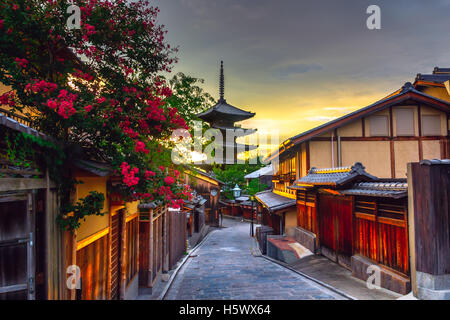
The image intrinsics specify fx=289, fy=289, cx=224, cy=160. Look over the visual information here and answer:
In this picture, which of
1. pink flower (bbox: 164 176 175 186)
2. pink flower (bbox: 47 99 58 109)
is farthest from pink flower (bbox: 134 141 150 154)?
pink flower (bbox: 47 99 58 109)

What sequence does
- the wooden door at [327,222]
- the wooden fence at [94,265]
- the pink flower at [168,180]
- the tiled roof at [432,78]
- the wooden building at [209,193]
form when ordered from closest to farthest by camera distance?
the wooden fence at [94,265] → the pink flower at [168,180] → the wooden door at [327,222] → the tiled roof at [432,78] → the wooden building at [209,193]

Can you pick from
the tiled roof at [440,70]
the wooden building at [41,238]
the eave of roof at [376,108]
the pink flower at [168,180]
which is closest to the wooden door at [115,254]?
the wooden building at [41,238]

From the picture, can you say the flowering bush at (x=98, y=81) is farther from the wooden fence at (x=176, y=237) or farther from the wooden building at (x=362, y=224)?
the wooden fence at (x=176, y=237)

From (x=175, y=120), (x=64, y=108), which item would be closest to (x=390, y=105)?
(x=175, y=120)

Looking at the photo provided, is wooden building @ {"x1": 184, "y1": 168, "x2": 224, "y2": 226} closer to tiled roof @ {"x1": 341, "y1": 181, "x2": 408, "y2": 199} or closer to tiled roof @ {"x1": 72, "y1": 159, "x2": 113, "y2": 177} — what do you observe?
tiled roof @ {"x1": 341, "y1": 181, "x2": 408, "y2": 199}

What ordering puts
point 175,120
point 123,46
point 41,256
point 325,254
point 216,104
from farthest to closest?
point 216,104 < point 325,254 < point 175,120 < point 123,46 < point 41,256

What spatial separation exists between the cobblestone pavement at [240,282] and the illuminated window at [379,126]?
31.9ft

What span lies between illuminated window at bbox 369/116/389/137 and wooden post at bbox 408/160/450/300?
10.4 metres

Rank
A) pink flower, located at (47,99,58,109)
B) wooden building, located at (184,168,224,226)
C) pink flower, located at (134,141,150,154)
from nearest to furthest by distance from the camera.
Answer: pink flower, located at (47,99,58,109) → pink flower, located at (134,141,150,154) → wooden building, located at (184,168,224,226)

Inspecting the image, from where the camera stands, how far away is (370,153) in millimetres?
16875

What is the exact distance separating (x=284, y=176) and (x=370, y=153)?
7410mm

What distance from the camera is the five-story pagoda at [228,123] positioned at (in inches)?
1104

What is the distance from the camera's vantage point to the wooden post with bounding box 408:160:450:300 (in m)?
7.04

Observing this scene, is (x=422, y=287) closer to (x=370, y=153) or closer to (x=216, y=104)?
(x=370, y=153)
